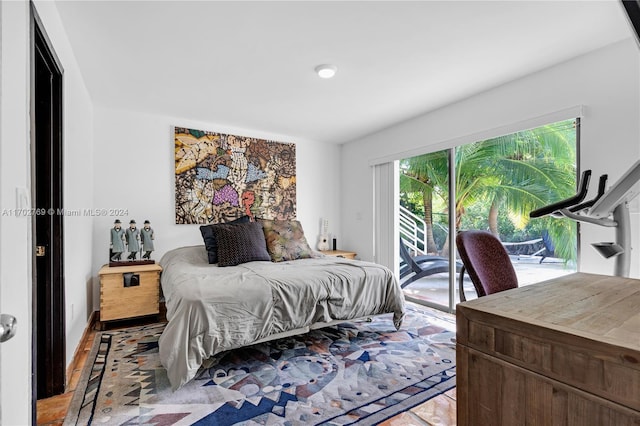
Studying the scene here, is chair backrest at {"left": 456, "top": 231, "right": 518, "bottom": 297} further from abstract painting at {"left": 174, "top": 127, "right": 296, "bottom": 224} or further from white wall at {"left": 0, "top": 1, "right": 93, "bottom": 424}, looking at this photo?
abstract painting at {"left": 174, "top": 127, "right": 296, "bottom": 224}

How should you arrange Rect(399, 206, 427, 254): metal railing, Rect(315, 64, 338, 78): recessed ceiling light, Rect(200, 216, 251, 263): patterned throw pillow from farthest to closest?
1. Rect(399, 206, 427, 254): metal railing
2. Rect(200, 216, 251, 263): patterned throw pillow
3. Rect(315, 64, 338, 78): recessed ceiling light

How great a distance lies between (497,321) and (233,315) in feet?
5.85

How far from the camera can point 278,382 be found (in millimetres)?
2070

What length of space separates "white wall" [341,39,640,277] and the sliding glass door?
18cm

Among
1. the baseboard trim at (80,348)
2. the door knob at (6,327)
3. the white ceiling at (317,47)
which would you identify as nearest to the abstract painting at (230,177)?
the white ceiling at (317,47)

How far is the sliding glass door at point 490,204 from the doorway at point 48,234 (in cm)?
282

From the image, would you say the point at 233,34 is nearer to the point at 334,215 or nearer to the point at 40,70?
the point at 40,70

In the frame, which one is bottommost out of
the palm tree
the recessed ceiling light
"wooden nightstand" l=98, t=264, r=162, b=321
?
"wooden nightstand" l=98, t=264, r=162, b=321

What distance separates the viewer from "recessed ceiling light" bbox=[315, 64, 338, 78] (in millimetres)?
2636

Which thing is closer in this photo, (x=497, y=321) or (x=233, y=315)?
(x=497, y=321)

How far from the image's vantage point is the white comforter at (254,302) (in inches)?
77.6

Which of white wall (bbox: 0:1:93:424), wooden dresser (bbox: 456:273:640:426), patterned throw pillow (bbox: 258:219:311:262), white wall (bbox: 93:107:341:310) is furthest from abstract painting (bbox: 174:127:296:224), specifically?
wooden dresser (bbox: 456:273:640:426)

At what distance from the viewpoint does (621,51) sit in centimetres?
A: 231

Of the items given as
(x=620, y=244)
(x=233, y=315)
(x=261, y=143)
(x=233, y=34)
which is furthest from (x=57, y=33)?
(x=620, y=244)
